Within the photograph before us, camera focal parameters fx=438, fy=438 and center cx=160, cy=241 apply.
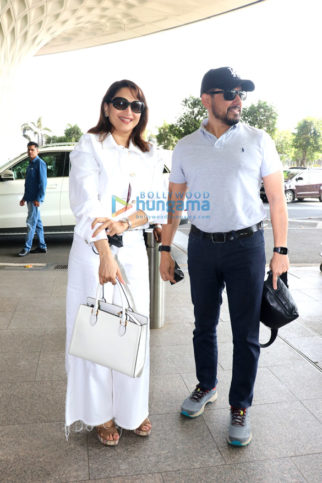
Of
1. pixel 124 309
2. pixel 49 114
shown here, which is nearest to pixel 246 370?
pixel 124 309

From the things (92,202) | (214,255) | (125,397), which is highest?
(92,202)

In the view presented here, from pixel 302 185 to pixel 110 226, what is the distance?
63.3 feet

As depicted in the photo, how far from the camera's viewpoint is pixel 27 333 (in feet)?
12.9

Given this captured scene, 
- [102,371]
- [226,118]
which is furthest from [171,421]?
[226,118]

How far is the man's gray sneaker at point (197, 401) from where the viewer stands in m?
2.64

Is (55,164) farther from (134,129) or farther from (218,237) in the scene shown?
(218,237)

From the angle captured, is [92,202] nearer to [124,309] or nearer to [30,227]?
[124,309]

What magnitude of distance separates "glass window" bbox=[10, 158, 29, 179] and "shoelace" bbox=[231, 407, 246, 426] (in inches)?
273

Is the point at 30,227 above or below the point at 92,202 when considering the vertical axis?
below

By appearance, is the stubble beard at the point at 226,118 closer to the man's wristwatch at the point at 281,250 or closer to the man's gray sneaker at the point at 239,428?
the man's wristwatch at the point at 281,250

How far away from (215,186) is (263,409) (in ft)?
4.75

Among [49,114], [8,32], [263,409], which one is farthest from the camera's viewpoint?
[49,114]

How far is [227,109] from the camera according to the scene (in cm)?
233

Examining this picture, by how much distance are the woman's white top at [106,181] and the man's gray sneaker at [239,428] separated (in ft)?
3.94
